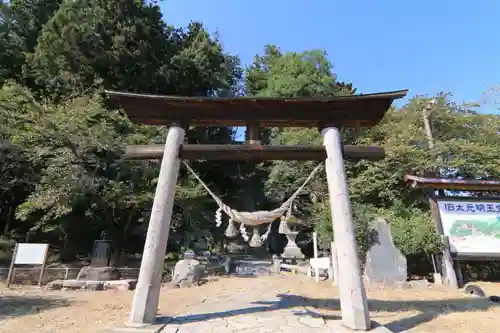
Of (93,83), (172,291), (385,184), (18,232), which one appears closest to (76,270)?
(172,291)

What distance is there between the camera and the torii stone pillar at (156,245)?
376 cm

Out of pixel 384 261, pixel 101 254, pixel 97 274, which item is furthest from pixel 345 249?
pixel 101 254

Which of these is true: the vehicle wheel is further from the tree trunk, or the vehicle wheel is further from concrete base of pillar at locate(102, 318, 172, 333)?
the tree trunk

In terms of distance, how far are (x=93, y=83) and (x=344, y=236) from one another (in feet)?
45.6

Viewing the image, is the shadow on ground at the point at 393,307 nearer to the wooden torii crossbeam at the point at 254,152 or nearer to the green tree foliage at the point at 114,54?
the wooden torii crossbeam at the point at 254,152

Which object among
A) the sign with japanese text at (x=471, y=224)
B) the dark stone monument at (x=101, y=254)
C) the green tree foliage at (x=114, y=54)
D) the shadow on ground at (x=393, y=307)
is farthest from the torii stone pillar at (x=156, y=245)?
the green tree foliage at (x=114, y=54)

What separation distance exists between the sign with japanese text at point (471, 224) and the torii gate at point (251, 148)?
6.29m

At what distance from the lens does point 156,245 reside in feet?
13.0

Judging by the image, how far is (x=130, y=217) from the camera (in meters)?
11.5

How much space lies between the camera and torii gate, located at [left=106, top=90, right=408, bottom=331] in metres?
3.85

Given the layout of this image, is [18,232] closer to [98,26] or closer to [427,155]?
[98,26]

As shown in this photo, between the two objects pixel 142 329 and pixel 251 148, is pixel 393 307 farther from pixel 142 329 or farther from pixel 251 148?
pixel 142 329

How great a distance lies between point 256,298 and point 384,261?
4762mm

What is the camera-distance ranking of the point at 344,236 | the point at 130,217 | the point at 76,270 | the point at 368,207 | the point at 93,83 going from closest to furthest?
the point at 344,236 < the point at 76,270 < the point at 368,207 < the point at 130,217 < the point at 93,83
